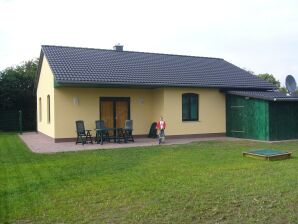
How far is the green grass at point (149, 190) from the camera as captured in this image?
5.84 meters

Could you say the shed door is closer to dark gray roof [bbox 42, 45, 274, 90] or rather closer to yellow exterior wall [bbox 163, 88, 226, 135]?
yellow exterior wall [bbox 163, 88, 226, 135]

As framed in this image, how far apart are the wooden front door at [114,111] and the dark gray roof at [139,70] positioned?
4.39 ft

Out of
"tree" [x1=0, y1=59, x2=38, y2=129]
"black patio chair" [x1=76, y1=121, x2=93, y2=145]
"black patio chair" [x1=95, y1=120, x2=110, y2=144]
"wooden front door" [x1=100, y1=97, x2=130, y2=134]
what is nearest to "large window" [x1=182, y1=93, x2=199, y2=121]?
"wooden front door" [x1=100, y1=97, x2=130, y2=134]

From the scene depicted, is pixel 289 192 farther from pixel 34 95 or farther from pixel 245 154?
pixel 34 95

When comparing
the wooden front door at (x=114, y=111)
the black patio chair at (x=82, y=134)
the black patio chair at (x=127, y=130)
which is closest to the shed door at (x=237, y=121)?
the wooden front door at (x=114, y=111)

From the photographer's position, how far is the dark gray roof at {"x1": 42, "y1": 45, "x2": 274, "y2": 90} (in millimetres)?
18025

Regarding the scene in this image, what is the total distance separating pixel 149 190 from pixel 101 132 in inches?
394

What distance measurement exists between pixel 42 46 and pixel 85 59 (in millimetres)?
2649

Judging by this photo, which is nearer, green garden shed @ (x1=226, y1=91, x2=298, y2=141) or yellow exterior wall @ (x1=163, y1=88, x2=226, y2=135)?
green garden shed @ (x1=226, y1=91, x2=298, y2=141)

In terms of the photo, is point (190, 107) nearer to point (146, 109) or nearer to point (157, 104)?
point (157, 104)

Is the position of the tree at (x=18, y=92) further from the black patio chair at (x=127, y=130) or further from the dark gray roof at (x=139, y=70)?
the black patio chair at (x=127, y=130)

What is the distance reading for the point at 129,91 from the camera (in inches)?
776

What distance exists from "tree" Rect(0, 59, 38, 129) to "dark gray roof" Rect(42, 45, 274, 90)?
850 cm

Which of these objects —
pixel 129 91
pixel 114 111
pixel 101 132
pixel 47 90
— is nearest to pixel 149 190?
pixel 101 132
